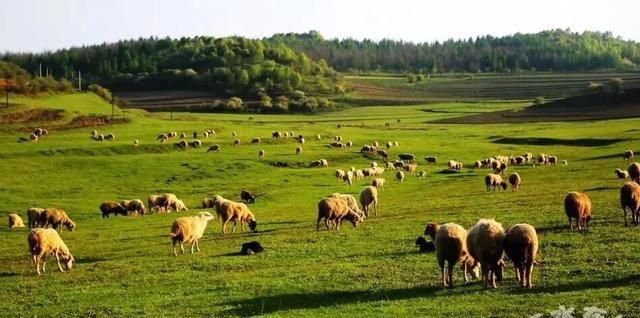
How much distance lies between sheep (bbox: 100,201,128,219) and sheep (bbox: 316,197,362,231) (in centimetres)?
2000

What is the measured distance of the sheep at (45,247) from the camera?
2722 centimetres

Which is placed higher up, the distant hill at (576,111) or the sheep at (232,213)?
the distant hill at (576,111)

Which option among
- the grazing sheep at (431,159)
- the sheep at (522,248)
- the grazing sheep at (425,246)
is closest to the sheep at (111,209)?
the grazing sheep at (425,246)

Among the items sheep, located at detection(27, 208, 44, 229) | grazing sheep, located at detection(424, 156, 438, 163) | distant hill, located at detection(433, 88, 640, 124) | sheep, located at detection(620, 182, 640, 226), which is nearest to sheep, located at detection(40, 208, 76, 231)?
sheep, located at detection(27, 208, 44, 229)

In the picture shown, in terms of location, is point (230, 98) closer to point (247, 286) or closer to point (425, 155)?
point (425, 155)

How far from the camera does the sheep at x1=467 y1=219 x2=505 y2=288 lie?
1966 cm

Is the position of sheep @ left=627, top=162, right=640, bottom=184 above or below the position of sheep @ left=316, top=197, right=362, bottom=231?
above

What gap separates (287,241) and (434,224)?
6.85 meters

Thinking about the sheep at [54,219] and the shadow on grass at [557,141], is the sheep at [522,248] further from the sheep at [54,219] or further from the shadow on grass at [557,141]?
the shadow on grass at [557,141]

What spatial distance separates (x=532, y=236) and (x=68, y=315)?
13677 millimetres

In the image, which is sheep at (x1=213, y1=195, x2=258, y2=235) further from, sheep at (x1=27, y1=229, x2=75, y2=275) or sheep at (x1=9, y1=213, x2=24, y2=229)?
sheep at (x1=9, y1=213, x2=24, y2=229)

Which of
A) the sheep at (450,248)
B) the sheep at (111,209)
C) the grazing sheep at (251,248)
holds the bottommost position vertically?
the sheep at (111,209)

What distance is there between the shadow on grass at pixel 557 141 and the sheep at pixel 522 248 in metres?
71.5

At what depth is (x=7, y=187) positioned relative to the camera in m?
56.4
